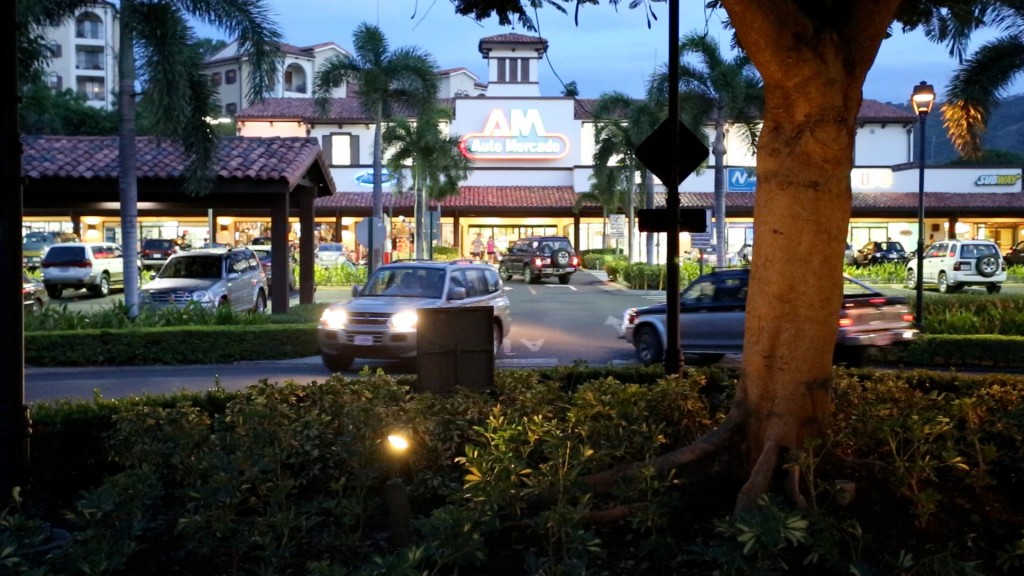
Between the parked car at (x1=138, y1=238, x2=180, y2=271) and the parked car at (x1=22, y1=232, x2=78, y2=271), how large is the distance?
291 centimetres

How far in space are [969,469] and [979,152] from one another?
57.8 feet

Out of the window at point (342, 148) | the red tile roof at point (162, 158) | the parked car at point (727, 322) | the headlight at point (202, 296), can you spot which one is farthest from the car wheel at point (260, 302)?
the window at point (342, 148)

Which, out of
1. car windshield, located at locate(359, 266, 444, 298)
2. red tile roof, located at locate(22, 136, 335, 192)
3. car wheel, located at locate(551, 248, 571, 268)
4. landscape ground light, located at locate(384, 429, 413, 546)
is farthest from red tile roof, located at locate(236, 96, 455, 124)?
landscape ground light, located at locate(384, 429, 413, 546)

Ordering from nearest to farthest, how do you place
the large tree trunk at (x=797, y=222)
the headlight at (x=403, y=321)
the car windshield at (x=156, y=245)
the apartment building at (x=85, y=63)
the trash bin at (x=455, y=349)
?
the large tree trunk at (x=797, y=222), the trash bin at (x=455, y=349), the headlight at (x=403, y=321), the car windshield at (x=156, y=245), the apartment building at (x=85, y=63)

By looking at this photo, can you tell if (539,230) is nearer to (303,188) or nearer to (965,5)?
(303,188)

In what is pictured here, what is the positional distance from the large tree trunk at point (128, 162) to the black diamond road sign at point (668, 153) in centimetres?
1236

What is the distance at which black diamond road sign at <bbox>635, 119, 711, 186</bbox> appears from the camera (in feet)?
32.7

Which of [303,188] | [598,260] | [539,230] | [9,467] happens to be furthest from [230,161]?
[539,230]

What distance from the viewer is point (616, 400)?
6.98 meters

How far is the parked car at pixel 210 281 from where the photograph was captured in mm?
22344

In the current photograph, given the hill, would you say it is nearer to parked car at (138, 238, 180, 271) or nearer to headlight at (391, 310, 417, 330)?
parked car at (138, 238, 180, 271)

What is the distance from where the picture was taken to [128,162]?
19.4 m

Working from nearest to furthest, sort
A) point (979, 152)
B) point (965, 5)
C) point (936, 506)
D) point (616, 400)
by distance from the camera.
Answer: point (936, 506)
point (616, 400)
point (965, 5)
point (979, 152)

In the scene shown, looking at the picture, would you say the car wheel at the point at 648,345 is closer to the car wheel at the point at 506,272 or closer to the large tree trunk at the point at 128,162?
the large tree trunk at the point at 128,162
